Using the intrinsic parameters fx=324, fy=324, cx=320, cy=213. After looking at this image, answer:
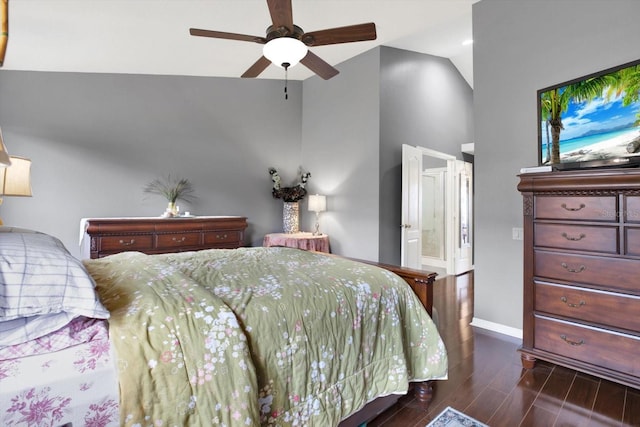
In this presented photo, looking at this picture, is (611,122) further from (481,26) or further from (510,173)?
(481,26)

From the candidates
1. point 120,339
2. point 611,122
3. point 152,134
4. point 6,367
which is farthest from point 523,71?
point 152,134

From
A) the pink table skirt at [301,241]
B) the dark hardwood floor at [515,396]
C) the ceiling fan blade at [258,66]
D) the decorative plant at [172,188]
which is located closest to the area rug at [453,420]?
the dark hardwood floor at [515,396]

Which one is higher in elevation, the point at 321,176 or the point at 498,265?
the point at 321,176

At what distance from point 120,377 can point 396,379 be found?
1.30 metres

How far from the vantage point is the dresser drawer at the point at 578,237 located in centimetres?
→ 206

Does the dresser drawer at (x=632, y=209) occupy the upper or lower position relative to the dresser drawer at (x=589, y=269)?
upper

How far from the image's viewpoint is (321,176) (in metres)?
5.12

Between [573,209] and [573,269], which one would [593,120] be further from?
[573,269]

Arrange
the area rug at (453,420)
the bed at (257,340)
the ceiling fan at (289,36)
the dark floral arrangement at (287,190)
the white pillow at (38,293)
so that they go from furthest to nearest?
the dark floral arrangement at (287,190) < the ceiling fan at (289,36) < the area rug at (453,420) < the bed at (257,340) < the white pillow at (38,293)

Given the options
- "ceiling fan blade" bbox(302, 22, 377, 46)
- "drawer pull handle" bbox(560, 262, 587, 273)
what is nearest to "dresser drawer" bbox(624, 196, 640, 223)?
"drawer pull handle" bbox(560, 262, 587, 273)

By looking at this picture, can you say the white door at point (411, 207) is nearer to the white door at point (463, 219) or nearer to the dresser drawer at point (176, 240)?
the white door at point (463, 219)

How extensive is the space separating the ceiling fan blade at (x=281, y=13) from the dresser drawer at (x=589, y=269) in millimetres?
2480

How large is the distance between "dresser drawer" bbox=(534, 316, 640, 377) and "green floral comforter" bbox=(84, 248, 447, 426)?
1016mm

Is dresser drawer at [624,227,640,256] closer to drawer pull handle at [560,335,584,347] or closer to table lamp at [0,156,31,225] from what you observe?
drawer pull handle at [560,335,584,347]
